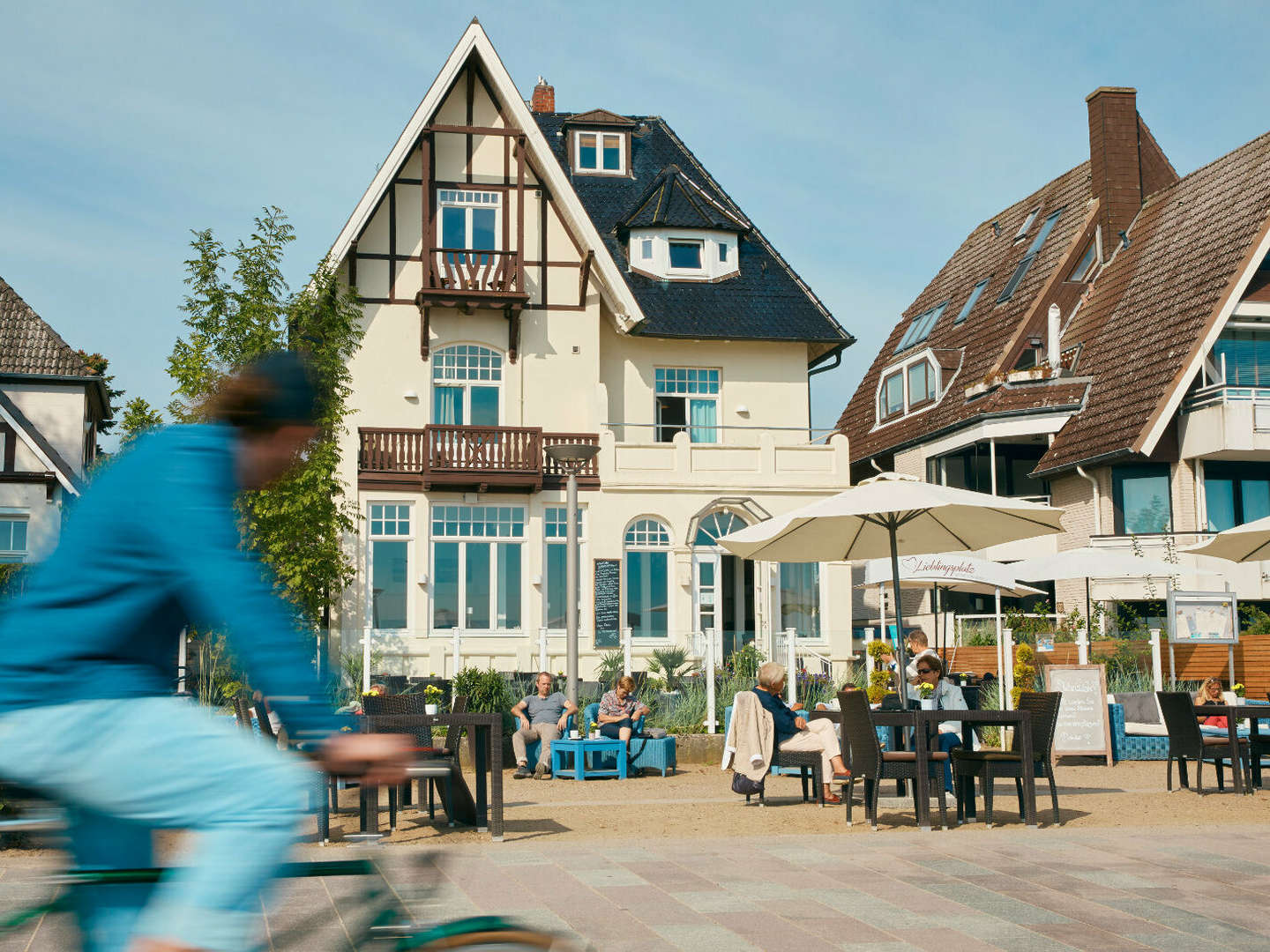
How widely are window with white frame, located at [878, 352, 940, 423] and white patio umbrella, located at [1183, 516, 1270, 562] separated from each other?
19514 millimetres

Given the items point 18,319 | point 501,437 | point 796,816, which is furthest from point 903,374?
point 796,816

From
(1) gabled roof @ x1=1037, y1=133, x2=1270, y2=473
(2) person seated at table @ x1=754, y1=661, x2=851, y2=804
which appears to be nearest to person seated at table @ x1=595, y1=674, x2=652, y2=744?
(2) person seated at table @ x1=754, y1=661, x2=851, y2=804

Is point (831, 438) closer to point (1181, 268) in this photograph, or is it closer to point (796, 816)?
point (1181, 268)

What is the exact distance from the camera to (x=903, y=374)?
38.9 m

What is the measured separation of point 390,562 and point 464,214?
22.8 feet

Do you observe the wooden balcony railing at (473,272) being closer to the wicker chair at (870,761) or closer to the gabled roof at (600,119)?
the gabled roof at (600,119)

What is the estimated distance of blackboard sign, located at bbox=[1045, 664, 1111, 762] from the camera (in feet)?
56.6

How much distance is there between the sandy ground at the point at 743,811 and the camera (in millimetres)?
10961

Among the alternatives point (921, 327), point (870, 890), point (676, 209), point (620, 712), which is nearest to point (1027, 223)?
point (921, 327)

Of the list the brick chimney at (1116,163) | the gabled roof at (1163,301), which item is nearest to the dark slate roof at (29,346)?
the gabled roof at (1163,301)

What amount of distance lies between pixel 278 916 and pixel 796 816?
6202 mm

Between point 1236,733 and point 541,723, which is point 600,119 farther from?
point 1236,733

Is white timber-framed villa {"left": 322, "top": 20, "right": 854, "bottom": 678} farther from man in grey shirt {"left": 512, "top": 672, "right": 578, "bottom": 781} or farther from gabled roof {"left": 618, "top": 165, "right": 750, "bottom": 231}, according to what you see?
man in grey shirt {"left": 512, "top": 672, "right": 578, "bottom": 781}

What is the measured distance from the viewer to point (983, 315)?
36781 mm
